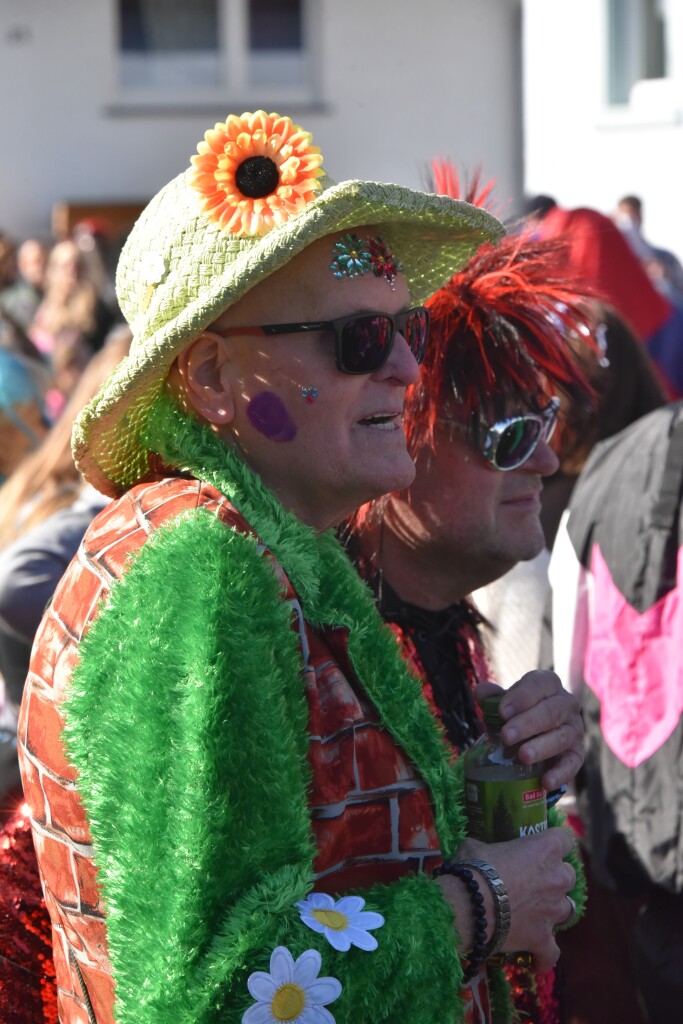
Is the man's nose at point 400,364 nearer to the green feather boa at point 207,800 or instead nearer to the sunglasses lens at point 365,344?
the sunglasses lens at point 365,344

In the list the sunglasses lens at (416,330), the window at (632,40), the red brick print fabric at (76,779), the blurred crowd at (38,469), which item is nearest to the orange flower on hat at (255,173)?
the sunglasses lens at (416,330)

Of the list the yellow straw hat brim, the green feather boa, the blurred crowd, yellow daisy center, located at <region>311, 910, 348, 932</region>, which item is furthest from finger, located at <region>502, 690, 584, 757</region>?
the blurred crowd

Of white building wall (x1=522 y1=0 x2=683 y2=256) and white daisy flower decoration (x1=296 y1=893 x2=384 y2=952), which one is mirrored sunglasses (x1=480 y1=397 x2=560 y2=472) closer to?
white daisy flower decoration (x1=296 y1=893 x2=384 y2=952)

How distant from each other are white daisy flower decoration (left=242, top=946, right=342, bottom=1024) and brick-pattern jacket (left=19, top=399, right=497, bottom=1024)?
13mm

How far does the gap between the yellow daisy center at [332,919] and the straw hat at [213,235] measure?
2.22 ft

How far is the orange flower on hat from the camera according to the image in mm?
1553

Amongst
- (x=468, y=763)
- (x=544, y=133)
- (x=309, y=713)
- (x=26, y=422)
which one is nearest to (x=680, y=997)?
(x=468, y=763)

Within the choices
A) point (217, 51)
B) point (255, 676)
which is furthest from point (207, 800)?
point (217, 51)

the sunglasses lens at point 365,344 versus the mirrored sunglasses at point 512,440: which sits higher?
the sunglasses lens at point 365,344

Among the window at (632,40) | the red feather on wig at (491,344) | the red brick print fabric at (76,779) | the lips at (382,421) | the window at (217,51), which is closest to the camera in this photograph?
the red brick print fabric at (76,779)

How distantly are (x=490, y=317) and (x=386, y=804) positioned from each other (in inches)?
41.6

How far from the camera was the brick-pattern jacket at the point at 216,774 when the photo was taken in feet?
4.25

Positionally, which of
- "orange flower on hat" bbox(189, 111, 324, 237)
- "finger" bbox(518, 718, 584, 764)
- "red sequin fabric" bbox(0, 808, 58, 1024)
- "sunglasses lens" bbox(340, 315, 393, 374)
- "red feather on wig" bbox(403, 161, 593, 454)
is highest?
"orange flower on hat" bbox(189, 111, 324, 237)

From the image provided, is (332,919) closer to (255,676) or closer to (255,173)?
(255,676)
